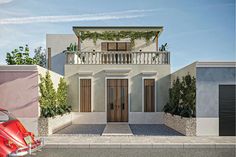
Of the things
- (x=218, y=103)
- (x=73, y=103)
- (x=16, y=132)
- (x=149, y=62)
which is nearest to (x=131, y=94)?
(x=149, y=62)

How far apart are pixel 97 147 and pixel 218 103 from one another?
589 centimetres

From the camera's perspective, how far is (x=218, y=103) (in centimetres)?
990

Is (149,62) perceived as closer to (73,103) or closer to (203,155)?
(73,103)

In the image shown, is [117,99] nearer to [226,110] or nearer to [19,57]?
[226,110]

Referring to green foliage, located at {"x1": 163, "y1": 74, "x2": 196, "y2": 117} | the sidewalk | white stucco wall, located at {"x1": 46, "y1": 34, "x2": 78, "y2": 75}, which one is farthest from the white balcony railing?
white stucco wall, located at {"x1": 46, "y1": 34, "x2": 78, "y2": 75}

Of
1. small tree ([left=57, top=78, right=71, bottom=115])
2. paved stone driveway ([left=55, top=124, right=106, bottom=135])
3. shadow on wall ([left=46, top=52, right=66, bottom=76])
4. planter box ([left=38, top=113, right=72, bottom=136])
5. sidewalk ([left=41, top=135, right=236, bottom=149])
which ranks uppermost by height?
shadow on wall ([left=46, top=52, right=66, bottom=76])

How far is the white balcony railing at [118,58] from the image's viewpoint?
14516mm

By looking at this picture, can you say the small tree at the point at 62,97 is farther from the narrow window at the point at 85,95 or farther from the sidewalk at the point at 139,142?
the sidewalk at the point at 139,142

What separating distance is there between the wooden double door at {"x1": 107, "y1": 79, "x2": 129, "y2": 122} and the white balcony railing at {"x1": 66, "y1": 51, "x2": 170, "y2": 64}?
1493 mm

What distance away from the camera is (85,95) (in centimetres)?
1419

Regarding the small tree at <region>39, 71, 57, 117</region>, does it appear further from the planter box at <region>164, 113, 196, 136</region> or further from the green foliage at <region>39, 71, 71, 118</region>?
the planter box at <region>164, 113, 196, 136</region>

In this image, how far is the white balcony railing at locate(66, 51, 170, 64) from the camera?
47.6 ft

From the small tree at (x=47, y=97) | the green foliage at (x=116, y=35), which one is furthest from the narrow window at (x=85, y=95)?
the green foliage at (x=116, y=35)

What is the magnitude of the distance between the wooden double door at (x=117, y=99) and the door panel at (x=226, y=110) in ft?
19.6
